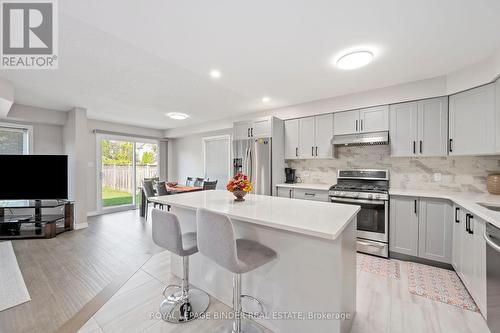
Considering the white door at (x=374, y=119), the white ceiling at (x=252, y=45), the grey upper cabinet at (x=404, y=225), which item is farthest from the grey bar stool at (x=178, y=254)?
the white door at (x=374, y=119)

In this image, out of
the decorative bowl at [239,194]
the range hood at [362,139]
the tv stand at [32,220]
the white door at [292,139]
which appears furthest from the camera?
the white door at [292,139]

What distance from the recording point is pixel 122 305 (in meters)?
1.90

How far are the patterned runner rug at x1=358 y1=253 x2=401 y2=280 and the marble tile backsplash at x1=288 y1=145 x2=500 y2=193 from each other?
1221 mm

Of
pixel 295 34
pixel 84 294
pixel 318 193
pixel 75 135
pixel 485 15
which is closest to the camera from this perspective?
pixel 485 15

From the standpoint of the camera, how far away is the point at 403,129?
301 centimetres

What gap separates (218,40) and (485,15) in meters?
2.23

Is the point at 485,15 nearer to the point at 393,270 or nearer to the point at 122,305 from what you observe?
the point at 393,270

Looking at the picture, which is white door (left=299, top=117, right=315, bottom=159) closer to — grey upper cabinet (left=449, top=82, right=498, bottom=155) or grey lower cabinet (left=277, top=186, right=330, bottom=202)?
grey lower cabinet (left=277, top=186, right=330, bottom=202)

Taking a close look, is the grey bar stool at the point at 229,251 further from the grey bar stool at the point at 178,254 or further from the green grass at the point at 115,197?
the green grass at the point at 115,197

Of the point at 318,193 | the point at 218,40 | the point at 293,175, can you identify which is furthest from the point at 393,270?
the point at 218,40

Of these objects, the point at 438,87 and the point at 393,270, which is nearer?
the point at 393,270

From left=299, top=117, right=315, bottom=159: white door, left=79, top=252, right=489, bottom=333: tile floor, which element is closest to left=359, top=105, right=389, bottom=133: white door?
left=299, top=117, right=315, bottom=159: white door

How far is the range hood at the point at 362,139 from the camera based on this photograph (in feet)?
10.1

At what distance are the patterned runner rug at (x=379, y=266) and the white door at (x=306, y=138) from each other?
1.83 metres
